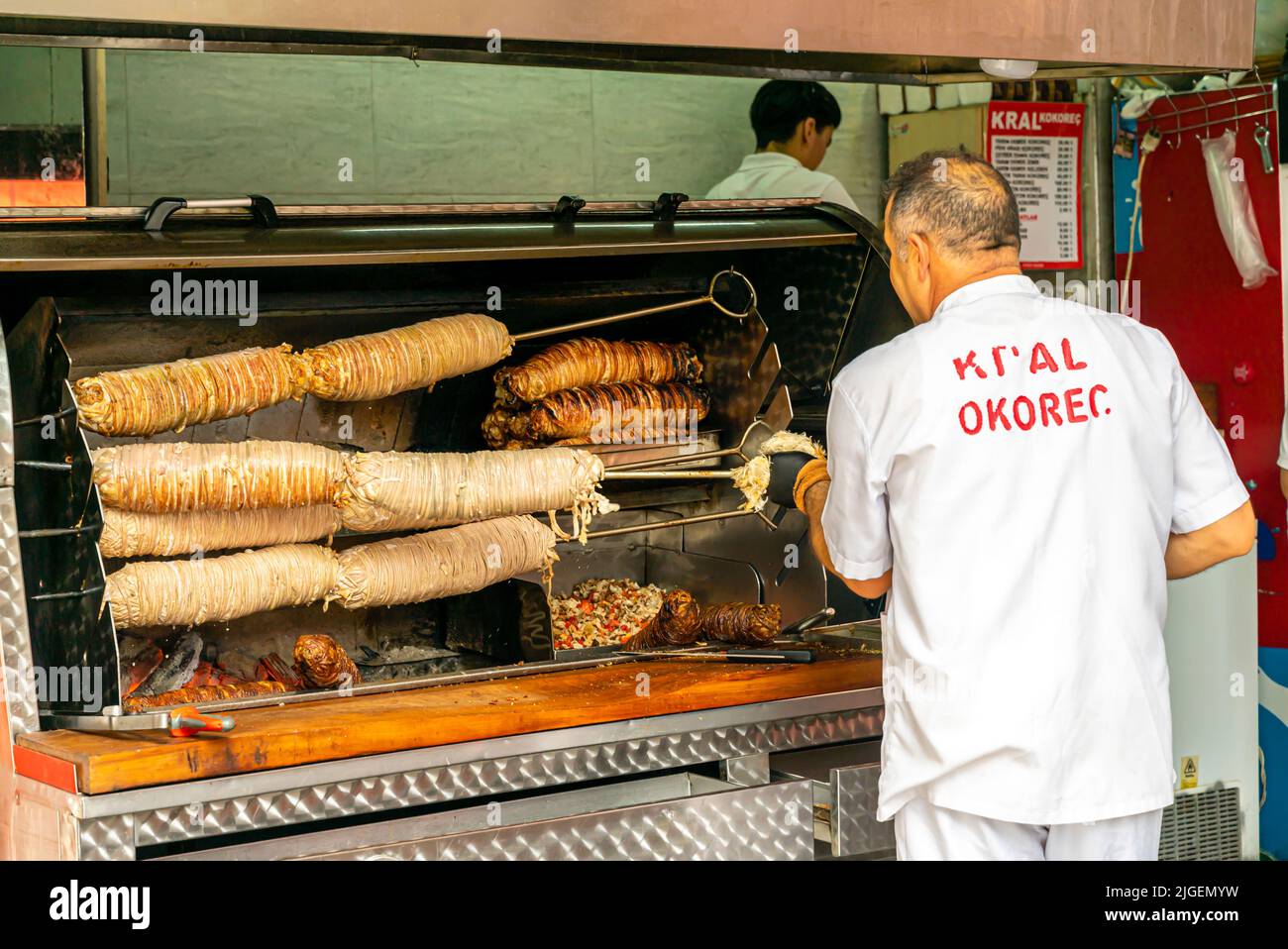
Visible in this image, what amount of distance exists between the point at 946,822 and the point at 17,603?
1.77 metres

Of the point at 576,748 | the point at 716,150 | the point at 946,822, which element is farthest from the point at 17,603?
the point at 716,150

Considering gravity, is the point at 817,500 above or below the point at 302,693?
above

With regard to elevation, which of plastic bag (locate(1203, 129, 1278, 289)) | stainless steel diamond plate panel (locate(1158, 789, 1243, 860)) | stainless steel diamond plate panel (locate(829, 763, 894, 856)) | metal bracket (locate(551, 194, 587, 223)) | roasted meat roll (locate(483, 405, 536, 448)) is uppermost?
plastic bag (locate(1203, 129, 1278, 289))

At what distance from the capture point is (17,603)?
8.70 feet

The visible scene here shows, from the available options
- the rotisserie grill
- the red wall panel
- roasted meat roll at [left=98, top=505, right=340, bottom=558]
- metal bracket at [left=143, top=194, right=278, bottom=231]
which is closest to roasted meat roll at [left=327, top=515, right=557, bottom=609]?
the rotisserie grill

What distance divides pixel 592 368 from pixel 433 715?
1230mm

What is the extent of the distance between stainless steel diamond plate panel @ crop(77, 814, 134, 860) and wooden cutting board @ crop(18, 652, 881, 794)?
6 cm

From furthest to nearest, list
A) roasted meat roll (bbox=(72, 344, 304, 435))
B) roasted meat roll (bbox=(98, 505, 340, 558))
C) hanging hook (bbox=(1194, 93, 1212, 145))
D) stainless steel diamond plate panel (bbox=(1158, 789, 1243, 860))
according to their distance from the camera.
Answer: hanging hook (bbox=(1194, 93, 1212, 145)), stainless steel diamond plate panel (bbox=(1158, 789, 1243, 860)), roasted meat roll (bbox=(98, 505, 340, 558)), roasted meat roll (bbox=(72, 344, 304, 435))

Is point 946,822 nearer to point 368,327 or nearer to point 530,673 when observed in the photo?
point 530,673

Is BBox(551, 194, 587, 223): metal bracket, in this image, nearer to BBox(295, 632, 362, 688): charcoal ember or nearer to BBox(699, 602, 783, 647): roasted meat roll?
BBox(699, 602, 783, 647): roasted meat roll

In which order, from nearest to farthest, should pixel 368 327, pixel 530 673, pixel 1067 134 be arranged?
pixel 530 673
pixel 368 327
pixel 1067 134

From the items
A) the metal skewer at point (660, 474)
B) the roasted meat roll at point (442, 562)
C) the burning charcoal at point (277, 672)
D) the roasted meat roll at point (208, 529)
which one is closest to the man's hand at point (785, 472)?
the metal skewer at point (660, 474)

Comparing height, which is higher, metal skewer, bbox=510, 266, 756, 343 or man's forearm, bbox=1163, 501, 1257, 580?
metal skewer, bbox=510, 266, 756, 343

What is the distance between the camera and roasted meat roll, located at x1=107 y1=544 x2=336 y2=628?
304 cm
